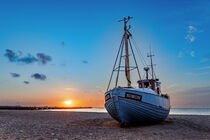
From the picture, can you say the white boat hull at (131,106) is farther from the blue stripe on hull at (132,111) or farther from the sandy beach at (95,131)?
the sandy beach at (95,131)

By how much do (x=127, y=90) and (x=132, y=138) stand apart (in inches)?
179

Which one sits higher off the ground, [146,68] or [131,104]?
[146,68]

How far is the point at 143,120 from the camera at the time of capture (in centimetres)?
1458

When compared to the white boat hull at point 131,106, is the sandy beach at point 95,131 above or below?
below

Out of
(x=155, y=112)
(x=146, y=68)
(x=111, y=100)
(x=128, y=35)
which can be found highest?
(x=128, y=35)

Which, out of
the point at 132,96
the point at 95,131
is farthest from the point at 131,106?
the point at 95,131

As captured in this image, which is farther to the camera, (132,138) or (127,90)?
(127,90)

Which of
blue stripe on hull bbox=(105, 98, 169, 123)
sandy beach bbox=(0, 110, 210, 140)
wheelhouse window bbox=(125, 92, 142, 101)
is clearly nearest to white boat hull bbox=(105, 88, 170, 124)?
blue stripe on hull bbox=(105, 98, 169, 123)

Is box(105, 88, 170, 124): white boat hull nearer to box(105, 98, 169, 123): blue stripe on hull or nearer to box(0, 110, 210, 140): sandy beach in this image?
box(105, 98, 169, 123): blue stripe on hull

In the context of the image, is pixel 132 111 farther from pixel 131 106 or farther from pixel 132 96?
pixel 132 96

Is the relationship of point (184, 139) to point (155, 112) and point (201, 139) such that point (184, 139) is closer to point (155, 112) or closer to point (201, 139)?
point (201, 139)

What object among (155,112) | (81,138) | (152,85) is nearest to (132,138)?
(81,138)

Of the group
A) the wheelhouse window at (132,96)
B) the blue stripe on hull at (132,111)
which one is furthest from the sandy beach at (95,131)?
the wheelhouse window at (132,96)

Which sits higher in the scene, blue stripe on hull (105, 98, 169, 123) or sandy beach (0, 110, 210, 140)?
blue stripe on hull (105, 98, 169, 123)
